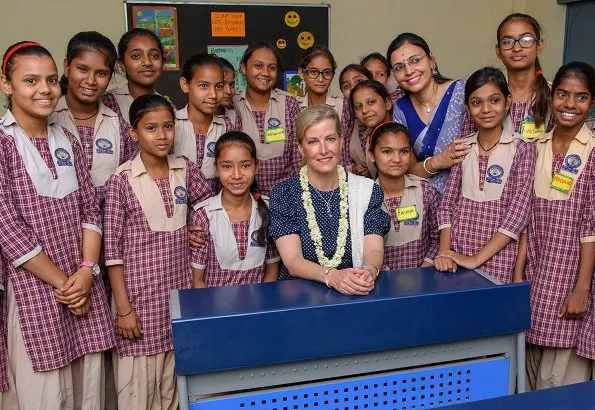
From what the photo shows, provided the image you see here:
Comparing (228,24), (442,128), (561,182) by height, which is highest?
(228,24)

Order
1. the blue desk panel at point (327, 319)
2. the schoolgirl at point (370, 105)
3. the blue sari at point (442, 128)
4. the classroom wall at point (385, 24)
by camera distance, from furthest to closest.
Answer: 1. the classroom wall at point (385, 24)
2. the schoolgirl at point (370, 105)
3. the blue sari at point (442, 128)
4. the blue desk panel at point (327, 319)

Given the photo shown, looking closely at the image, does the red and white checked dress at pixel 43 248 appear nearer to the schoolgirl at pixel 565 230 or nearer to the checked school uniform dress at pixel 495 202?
the checked school uniform dress at pixel 495 202

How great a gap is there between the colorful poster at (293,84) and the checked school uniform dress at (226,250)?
2739mm

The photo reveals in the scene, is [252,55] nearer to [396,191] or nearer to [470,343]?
[396,191]

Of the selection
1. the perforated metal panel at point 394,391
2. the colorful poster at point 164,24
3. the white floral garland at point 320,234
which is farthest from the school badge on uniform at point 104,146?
the colorful poster at point 164,24

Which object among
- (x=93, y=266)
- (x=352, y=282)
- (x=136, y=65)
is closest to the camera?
(x=352, y=282)

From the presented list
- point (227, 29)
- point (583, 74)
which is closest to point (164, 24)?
point (227, 29)

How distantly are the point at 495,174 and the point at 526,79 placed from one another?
52 centimetres

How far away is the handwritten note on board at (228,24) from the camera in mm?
4625

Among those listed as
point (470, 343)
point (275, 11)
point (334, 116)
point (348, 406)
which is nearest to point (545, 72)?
point (275, 11)

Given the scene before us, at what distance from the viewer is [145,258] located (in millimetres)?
2240

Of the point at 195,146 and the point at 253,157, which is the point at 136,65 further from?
the point at 253,157

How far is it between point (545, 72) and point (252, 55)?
3212 millimetres

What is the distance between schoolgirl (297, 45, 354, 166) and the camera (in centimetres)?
311
